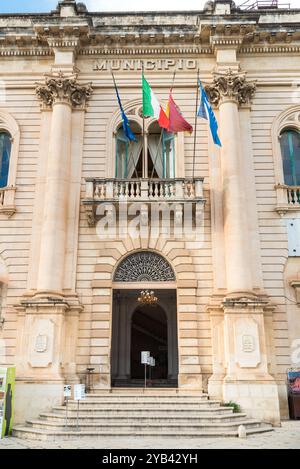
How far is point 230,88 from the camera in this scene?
15.5 m

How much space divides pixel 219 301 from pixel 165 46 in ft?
31.4

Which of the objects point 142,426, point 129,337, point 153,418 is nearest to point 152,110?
point 129,337

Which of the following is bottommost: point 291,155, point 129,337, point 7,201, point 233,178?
point 129,337

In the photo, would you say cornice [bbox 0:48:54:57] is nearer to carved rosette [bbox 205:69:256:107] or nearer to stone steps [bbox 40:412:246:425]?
carved rosette [bbox 205:69:256:107]

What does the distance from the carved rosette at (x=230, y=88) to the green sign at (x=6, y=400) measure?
1114cm

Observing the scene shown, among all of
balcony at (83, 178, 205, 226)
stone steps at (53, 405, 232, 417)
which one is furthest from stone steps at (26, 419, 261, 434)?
balcony at (83, 178, 205, 226)

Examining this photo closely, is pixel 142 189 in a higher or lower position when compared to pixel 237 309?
higher

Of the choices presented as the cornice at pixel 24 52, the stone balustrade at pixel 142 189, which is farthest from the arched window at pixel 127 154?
the cornice at pixel 24 52

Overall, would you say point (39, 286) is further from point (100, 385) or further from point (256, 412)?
point (256, 412)

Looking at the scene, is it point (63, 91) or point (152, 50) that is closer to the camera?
point (63, 91)

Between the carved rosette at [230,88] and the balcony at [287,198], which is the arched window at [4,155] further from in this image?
the balcony at [287,198]

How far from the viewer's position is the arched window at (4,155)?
15670 millimetres

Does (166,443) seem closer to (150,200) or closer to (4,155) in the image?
(150,200)

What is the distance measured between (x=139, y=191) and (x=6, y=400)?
291 inches
